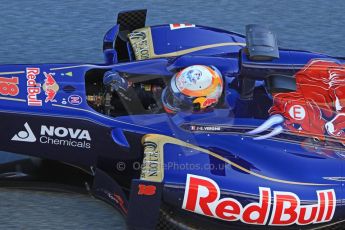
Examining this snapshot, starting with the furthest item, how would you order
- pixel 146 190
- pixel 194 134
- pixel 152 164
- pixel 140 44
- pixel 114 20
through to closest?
1. pixel 114 20
2. pixel 140 44
3. pixel 194 134
4. pixel 152 164
5. pixel 146 190

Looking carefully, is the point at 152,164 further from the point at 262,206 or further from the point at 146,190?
the point at 262,206

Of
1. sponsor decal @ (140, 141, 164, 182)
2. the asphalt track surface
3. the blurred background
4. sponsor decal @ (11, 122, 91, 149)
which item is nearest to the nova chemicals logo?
sponsor decal @ (11, 122, 91, 149)

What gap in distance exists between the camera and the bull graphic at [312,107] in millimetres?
4508

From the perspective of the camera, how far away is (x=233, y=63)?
15.8ft

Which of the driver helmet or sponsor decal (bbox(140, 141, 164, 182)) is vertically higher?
the driver helmet

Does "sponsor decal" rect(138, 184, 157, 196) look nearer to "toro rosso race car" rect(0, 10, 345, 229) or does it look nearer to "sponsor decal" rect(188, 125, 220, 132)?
"toro rosso race car" rect(0, 10, 345, 229)

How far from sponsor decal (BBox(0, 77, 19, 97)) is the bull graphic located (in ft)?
5.34

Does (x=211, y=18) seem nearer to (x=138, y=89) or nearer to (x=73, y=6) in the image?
(x=73, y=6)

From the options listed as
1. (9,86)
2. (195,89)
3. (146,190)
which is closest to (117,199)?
(146,190)

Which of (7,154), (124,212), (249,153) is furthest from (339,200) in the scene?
(7,154)

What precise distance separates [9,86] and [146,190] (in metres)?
1.26

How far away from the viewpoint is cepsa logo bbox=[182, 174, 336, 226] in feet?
14.1

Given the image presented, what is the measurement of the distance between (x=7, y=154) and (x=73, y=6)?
2.26m

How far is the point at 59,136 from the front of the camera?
4.60 meters
